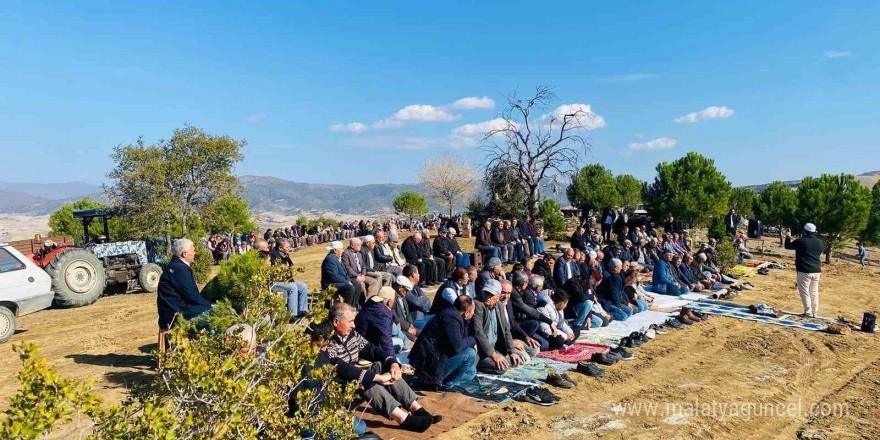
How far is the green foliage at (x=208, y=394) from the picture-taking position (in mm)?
1737

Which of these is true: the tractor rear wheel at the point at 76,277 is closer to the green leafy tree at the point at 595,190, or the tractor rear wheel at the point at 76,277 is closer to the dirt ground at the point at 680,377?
the dirt ground at the point at 680,377

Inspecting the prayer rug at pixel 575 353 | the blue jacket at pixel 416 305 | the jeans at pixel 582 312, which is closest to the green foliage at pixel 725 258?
the jeans at pixel 582 312

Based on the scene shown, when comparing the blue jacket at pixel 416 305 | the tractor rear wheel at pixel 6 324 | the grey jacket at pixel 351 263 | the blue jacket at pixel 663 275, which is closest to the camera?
the tractor rear wheel at pixel 6 324

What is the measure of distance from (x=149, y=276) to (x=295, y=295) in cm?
681

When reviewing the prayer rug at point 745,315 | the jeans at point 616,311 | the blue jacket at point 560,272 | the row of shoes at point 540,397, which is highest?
the blue jacket at point 560,272

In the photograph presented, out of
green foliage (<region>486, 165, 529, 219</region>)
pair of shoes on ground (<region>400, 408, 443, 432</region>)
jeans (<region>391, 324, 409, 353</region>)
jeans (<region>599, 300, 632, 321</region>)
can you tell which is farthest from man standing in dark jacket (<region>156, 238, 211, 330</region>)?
green foliage (<region>486, 165, 529, 219</region>)

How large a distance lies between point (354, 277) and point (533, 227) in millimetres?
9962

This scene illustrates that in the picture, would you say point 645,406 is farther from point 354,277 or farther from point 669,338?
point 354,277

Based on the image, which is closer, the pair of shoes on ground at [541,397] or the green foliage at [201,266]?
the pair of shoes on ground at [541,397]

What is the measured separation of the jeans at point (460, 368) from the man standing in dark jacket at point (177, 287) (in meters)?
2.61

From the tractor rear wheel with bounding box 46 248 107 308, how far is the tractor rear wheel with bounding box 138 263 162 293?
63.0 inches

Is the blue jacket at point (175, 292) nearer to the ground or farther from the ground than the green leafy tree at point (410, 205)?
nearer to the ground

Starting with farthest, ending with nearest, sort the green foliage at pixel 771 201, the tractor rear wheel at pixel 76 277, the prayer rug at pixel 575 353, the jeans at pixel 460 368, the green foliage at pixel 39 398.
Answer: the green foliage at pixel 771 201 → the tractor rear wheel at pixel 76 277 → the prayer rug at pixel 575 353 → the jeans at pixel 460 368 → the green foliage at pixel 39 398

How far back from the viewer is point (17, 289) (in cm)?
749
